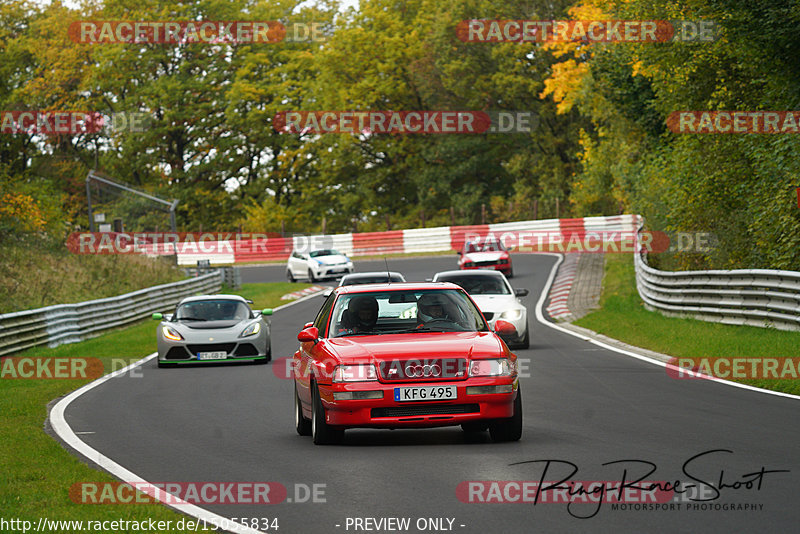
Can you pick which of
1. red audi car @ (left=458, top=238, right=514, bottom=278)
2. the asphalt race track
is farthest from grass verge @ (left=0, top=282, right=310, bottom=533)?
red audi car @ (left=458, top=238, right=514, bottom=278)

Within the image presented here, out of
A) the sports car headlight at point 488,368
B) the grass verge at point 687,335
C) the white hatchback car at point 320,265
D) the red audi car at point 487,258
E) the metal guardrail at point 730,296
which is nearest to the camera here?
the sports car headlight at point 488,368

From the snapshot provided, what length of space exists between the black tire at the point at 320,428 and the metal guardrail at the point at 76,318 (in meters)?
14.2

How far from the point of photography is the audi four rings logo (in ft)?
32.7

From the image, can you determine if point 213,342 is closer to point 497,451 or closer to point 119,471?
point 119,471

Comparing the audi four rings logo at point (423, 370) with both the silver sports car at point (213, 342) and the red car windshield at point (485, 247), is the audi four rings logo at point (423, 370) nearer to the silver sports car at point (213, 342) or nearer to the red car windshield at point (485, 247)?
the silver sports car at point (213, 342)

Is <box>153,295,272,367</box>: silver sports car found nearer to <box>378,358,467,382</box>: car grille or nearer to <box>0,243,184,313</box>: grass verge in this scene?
<box>0,243,184,313</box>: grass verge

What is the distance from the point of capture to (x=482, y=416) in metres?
9.99

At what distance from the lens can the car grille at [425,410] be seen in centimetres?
993

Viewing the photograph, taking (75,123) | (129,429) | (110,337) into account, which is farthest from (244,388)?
(75,123)

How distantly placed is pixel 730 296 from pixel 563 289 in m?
13.7

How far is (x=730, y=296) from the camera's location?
74.1 ft

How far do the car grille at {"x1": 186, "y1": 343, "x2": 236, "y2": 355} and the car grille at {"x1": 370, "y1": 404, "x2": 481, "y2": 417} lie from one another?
11.1m

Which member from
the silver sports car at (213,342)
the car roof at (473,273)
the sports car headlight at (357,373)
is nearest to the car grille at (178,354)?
the silver sports car at (213,342)

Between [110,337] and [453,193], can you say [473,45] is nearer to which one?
[453,193]
